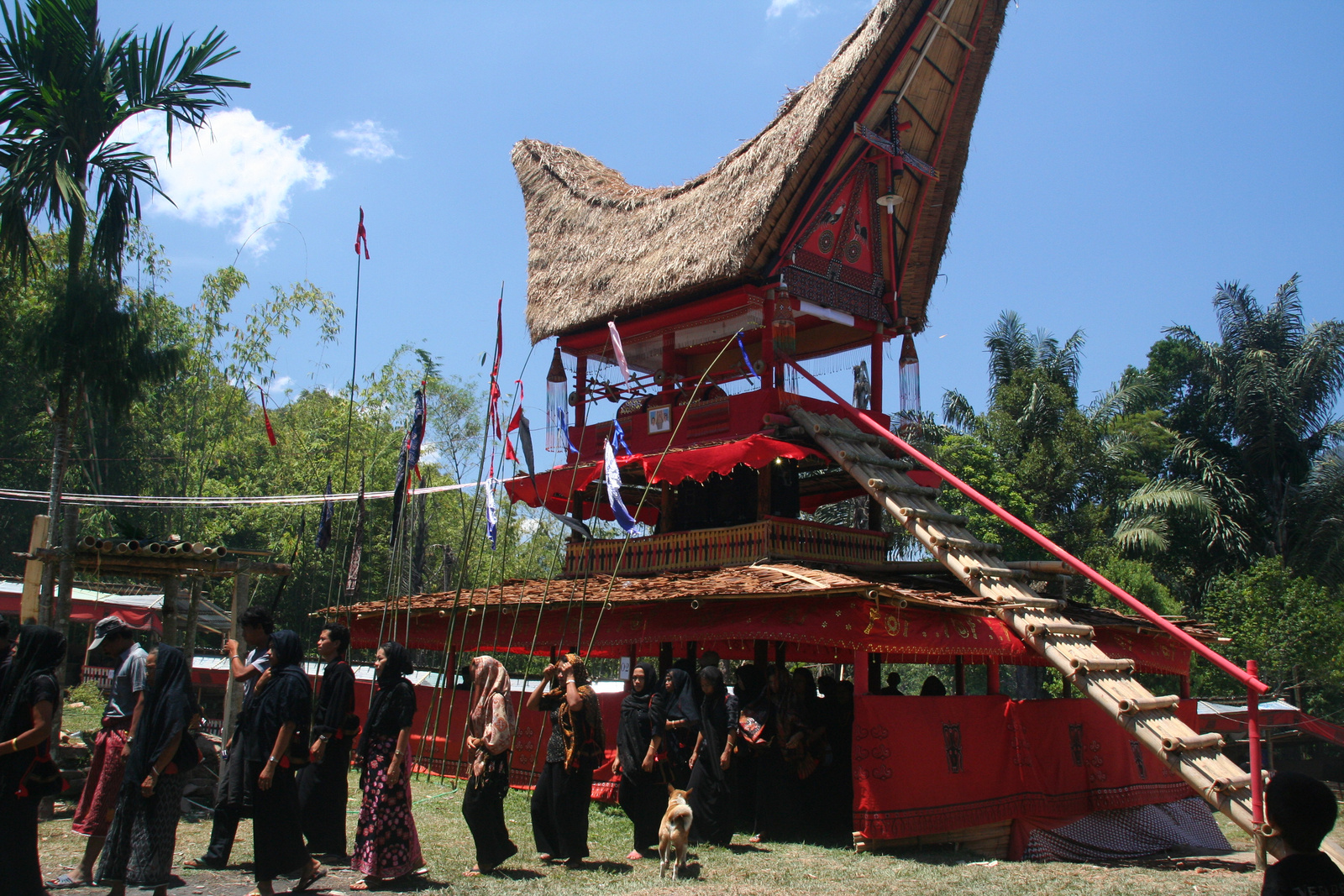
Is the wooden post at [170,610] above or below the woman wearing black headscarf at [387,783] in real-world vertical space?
above

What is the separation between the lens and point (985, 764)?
392 inches

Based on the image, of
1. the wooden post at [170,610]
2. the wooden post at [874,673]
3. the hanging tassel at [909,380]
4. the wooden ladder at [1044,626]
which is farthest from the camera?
the hanging tassel at [909,380]

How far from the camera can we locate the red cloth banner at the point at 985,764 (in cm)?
903

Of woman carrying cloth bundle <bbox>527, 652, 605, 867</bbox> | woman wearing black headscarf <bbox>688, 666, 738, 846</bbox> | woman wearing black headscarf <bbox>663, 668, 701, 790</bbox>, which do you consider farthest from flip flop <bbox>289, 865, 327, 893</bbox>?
woman wearing black headscarf <bbox>688, 666, 738, 846</bbox>

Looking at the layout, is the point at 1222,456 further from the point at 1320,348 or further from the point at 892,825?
the point at 892,825

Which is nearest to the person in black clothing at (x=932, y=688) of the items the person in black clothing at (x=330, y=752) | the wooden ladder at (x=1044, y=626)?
the wooden ladder at (x=1044, y=626)

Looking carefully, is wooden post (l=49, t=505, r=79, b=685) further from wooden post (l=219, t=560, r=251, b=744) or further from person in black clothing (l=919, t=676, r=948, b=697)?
person in black clothing (l=919, t=676, r=948, b=697)

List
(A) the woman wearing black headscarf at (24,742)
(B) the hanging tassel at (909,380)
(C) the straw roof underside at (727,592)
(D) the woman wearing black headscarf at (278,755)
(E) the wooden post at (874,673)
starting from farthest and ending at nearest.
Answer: (B) the hanging tassel at (909,380) < (E) the wooden post at (874,673) < (C) the straw roof underside at (727,592) < (D) the woman wearing black headscarf at (278,755) < (A) the woman wearing black headscarf at (24,742)

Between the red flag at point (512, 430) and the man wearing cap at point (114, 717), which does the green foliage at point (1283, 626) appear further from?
the man wearing cap at point (114, 717)

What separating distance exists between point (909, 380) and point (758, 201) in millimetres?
3853

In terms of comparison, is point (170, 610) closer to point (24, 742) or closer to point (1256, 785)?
point (24, 742)

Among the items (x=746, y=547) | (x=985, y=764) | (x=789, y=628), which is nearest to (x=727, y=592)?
(x=789, y=628)

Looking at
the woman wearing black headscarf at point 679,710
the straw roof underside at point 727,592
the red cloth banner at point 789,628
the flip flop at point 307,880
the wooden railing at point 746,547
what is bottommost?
the flip flop at point 307,880

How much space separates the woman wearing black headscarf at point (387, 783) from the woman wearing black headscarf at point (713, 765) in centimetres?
288
